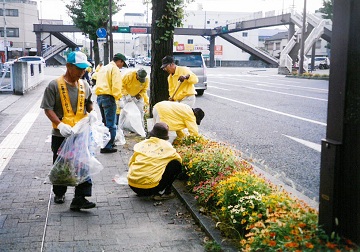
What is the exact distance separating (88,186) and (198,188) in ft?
4.04

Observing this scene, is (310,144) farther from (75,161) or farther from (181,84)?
(75,161)

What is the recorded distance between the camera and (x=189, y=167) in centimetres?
524

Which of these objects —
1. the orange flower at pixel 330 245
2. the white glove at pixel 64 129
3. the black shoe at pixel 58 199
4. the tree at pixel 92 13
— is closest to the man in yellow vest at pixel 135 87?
the black shoe at pixel 58 199

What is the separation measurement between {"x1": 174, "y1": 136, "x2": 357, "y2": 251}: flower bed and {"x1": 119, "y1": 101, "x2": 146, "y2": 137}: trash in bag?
3334 millimetres

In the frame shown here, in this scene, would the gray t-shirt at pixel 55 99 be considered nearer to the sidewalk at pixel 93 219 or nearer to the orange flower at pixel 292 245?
the sidewalk at pixel 93 219

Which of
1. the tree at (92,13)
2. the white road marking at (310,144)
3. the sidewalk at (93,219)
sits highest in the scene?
the tree at (92,13)

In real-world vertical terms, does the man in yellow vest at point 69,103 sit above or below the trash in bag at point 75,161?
above

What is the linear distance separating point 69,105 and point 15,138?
4.98 m

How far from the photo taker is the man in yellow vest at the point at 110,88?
725 cm

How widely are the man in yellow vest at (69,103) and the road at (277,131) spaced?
2.34 m

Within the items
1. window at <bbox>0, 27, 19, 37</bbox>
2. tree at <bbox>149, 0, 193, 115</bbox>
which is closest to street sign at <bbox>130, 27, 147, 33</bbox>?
window at <bbox>0, 27, 19, 37</bbox>

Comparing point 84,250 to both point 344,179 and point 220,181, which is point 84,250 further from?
point 344,179

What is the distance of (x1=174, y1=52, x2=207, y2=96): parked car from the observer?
19016 millimetres

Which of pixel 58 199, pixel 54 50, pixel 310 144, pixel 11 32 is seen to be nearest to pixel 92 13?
pixel 310 144
